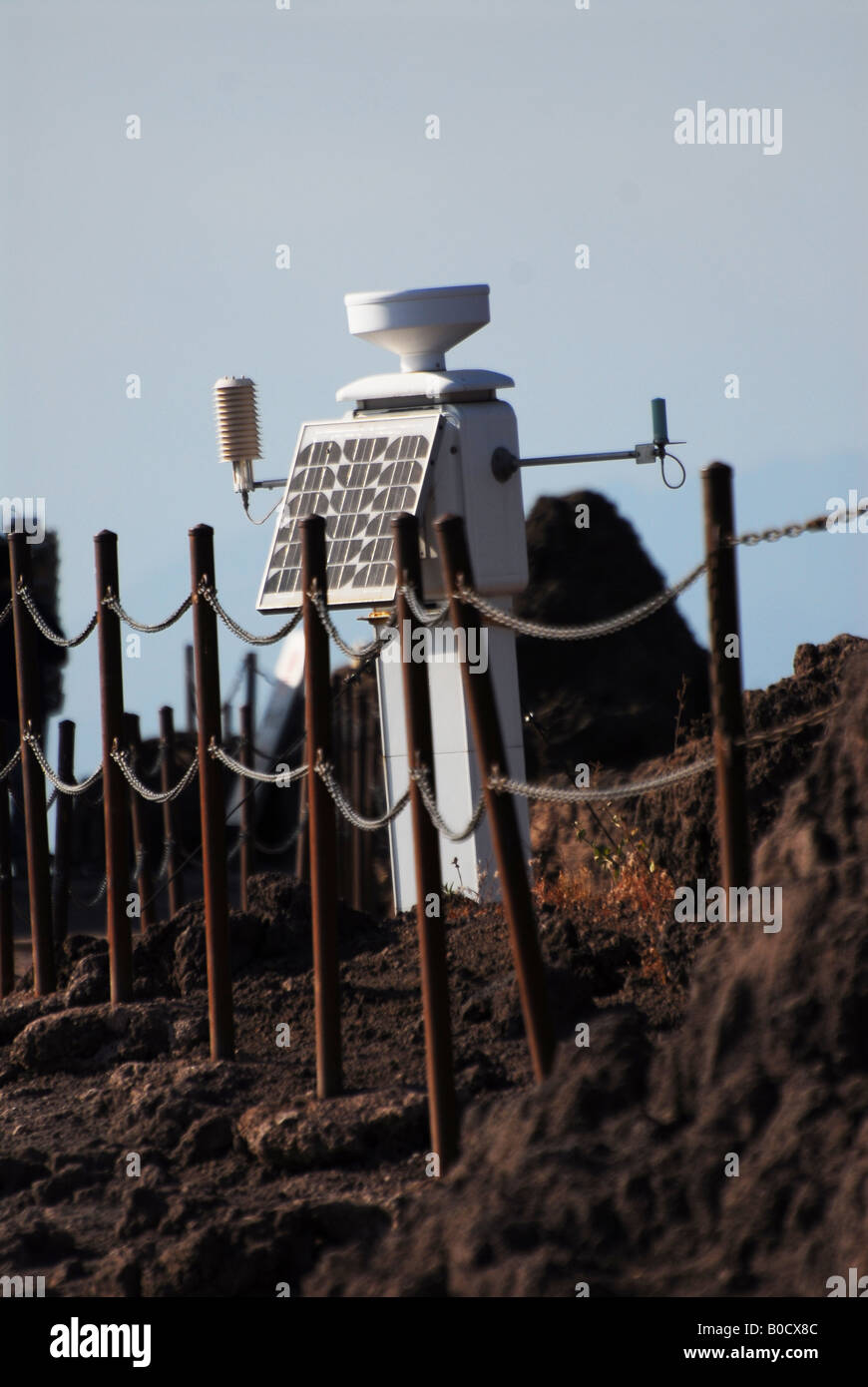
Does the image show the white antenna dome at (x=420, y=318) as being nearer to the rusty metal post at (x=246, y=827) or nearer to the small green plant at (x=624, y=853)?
the small green plant at (x=624, y=853)

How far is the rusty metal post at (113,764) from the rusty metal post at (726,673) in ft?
15.4

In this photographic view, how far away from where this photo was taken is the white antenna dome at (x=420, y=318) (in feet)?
41.4

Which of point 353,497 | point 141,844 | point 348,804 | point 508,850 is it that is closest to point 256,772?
point 348,804

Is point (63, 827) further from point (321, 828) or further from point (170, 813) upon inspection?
point (321, 828)

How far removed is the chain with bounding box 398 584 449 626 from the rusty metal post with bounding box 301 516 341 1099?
0.98 meters

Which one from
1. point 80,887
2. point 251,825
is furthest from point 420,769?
point 80,887

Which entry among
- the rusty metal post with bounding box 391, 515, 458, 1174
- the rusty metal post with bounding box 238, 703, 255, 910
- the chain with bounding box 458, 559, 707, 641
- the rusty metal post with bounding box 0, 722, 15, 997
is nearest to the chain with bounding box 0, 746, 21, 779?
the rusty metal post with bounding box 0, 722, 15, 997

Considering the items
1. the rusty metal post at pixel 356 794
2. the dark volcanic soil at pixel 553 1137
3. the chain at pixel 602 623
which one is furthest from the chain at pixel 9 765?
the chain at pixel 602 623

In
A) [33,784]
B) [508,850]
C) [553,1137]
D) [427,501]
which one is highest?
[427,501]

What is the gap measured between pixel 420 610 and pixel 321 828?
154cm

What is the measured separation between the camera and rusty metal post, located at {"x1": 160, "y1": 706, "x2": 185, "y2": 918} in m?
13.9

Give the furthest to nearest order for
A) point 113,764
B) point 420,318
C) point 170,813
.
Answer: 1. point 170,813
2. point 420,318
3. point 113,764

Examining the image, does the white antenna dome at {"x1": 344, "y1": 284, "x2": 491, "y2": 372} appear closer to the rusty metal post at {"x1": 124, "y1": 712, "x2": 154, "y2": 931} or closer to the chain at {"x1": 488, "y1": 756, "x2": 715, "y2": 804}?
the rusty metal post at {"x1": 124, "y1": 712, "x2": 154, "y2": 931}

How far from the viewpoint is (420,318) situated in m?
12.6
